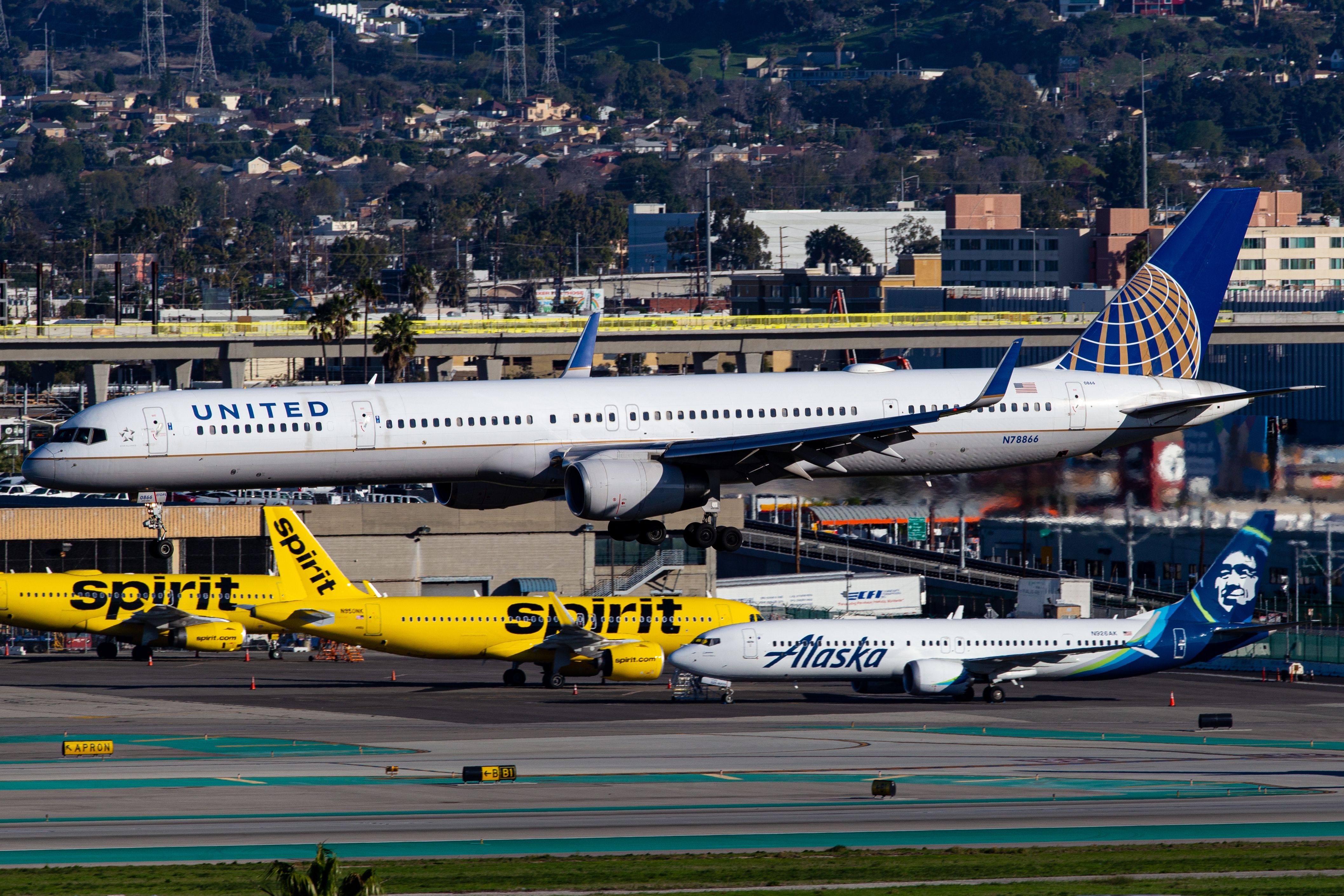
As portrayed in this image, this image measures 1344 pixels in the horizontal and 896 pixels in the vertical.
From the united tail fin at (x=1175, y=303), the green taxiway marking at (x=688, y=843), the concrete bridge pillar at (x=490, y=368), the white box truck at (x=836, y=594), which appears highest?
the united tail fin at (x=1175, y=303)

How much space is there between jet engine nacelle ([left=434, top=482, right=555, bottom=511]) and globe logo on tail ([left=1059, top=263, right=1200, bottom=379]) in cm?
2044

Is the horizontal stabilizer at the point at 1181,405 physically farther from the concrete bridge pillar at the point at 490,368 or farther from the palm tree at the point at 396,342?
the concrete bridge pillar at the point at 490,368

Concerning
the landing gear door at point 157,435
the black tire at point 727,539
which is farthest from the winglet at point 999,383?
the landing gear door at point 157,435

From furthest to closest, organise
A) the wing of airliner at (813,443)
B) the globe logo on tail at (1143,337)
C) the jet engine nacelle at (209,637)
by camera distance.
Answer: the jet engine nacelle at (209,637) → the globe logo on tail at (1143,337) → the wing of airliner at (813,443)

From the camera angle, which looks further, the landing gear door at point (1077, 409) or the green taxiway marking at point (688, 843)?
the landing gear door at point (1077, 409)

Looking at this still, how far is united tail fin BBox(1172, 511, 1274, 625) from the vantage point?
86.4 metres

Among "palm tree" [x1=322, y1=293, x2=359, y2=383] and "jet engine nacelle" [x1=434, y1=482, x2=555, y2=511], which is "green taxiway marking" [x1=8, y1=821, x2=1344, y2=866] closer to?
"jet engine nacelle" [x1=434, y1=482, x2=555, y2=511]

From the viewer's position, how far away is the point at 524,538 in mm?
116938

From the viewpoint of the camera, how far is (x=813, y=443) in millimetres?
60094

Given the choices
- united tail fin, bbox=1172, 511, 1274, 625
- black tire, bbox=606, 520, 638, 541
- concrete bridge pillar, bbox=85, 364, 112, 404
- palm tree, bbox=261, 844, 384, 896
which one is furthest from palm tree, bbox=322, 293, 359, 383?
palm tree, bbox=261, 844, 384, 896

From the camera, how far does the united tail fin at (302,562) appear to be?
3460 inches

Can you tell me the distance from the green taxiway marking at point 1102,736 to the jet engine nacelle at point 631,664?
13.0m

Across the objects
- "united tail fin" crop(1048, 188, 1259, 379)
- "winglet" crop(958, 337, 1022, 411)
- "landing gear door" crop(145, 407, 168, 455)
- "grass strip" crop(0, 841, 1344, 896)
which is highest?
"united tail fin" crop(1048, 188, 1259, 379)

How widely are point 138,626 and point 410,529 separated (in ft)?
68.9
